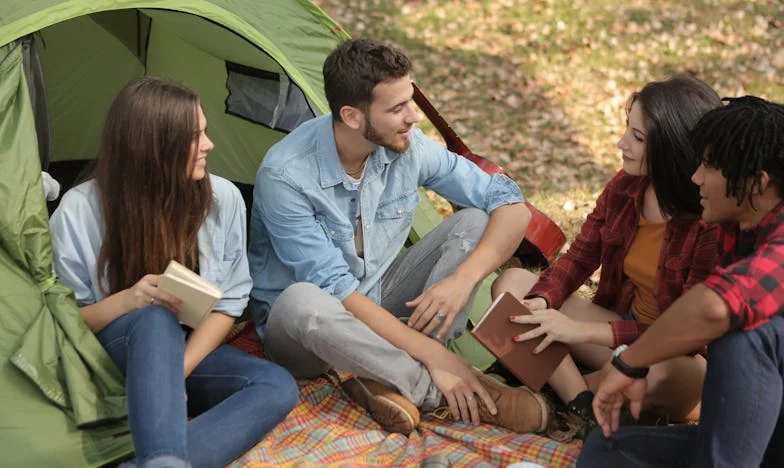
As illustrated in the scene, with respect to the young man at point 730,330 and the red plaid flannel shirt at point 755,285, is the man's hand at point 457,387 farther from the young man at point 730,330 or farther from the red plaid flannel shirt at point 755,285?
the red plaid flannel shirt at point 755,285

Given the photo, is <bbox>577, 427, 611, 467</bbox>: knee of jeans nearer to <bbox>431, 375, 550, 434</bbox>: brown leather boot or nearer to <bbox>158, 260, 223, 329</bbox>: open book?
<bbox>431, 375, 550, 434</bbox>: brown leather boot

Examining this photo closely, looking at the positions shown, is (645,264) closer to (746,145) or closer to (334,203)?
(746,145)

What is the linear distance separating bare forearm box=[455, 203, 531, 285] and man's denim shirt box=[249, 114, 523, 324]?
0.05 meters

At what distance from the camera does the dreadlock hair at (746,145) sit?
7.13 ft

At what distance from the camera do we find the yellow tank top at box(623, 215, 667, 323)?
278 cm

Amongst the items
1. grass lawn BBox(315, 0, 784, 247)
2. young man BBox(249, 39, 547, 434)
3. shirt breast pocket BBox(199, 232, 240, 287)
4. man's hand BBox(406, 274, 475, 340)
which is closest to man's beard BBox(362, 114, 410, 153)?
young man BBox(249, 39, 547, 434)

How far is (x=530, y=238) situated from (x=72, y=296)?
1.88 m

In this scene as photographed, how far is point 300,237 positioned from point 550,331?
2.43ft

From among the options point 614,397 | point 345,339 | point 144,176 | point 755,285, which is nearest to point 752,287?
point 755,285

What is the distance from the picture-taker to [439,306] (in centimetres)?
284

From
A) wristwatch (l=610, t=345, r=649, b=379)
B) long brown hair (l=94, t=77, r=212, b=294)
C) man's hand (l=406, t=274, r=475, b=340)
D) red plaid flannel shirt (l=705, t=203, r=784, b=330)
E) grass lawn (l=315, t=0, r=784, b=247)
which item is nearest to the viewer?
red plaid flannel shirt (l=705, t=203, r=784, b=330)

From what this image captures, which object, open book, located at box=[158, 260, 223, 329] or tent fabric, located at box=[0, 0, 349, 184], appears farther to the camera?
tent fabric, located at box=[0, 0, 349, 184]

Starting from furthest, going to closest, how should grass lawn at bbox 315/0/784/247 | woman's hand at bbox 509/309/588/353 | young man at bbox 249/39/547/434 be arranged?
grass lawn at bbox 315/0/784/247 < young man at bbox 249/39/547/434 < woman's hand at bbox 509/309/588/353

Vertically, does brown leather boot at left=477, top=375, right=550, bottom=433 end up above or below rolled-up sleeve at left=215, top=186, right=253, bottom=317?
below
